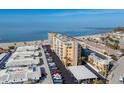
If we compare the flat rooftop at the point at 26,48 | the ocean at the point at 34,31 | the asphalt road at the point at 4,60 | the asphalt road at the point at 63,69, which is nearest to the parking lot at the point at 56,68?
the asphalt road at the point at 63,69

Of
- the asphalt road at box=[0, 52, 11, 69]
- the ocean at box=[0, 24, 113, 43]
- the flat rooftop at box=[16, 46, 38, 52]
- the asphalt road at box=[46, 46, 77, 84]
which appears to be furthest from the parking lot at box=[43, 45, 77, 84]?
the asphalt road at box=[0, 52, 11, 69]

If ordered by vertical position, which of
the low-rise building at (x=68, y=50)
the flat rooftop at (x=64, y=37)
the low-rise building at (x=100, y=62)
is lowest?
the low-rise building at (x=100, y=62)

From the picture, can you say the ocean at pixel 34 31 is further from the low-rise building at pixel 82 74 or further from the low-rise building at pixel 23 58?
the low-rise building at pixel 82 74

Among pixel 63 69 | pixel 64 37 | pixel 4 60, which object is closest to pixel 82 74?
pixel 63 69

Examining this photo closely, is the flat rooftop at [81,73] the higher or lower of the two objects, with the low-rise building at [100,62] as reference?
lower

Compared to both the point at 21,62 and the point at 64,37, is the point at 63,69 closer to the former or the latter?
the point at 64,37

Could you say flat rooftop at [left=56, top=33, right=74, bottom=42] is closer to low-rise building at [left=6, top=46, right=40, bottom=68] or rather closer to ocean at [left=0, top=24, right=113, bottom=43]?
ocean at [left=0, top=24, right=113, bottom=43]
